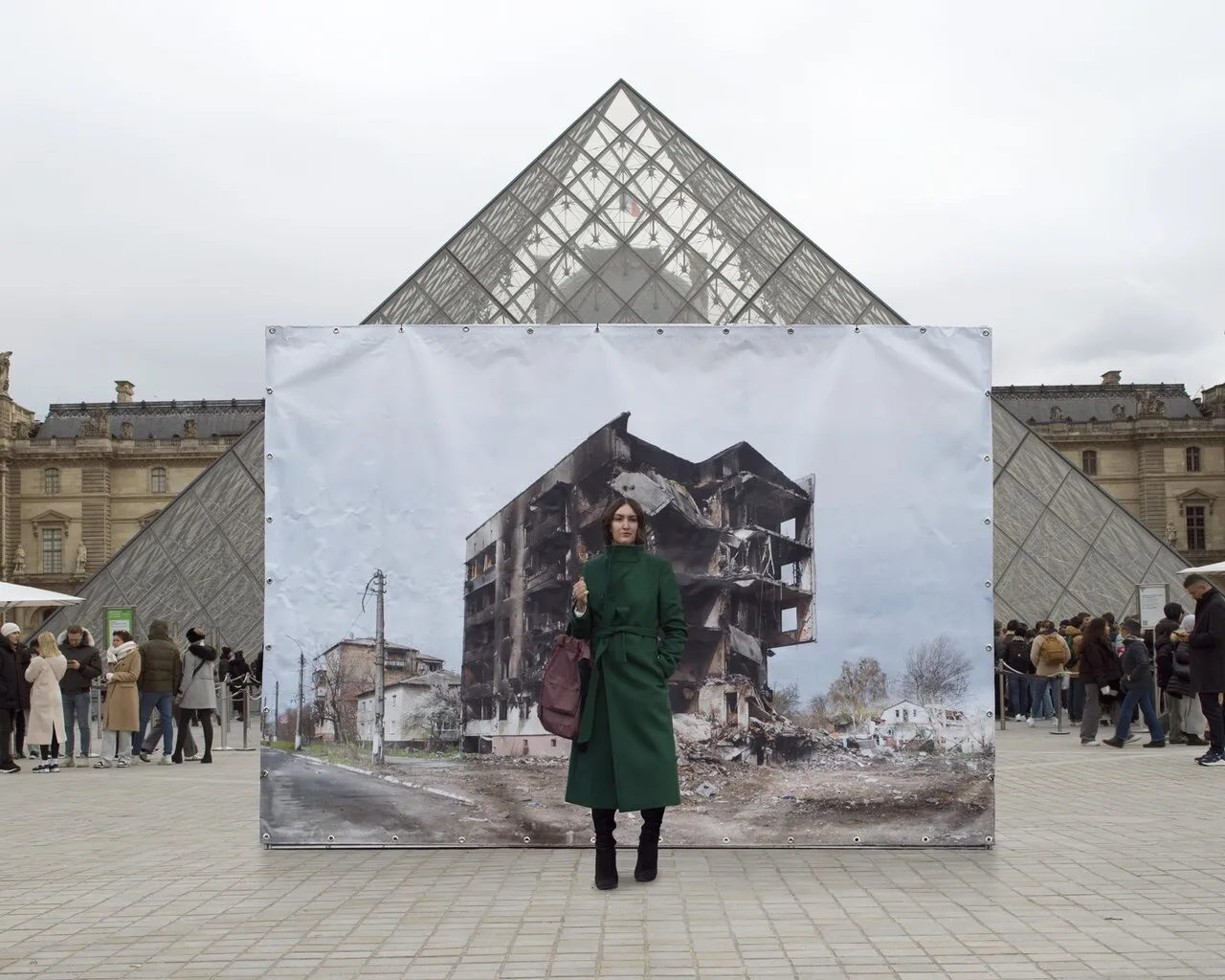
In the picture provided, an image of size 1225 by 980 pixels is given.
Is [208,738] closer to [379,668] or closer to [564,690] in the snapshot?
[379,668]

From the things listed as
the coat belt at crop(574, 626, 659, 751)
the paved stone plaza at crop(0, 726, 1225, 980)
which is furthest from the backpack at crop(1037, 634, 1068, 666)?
the coat belt at crop(574, 626, 659, 751)

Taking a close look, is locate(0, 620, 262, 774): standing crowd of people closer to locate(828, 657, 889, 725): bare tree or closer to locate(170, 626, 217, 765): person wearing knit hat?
locate(170, 626, 217, 765): person wearing knit hat

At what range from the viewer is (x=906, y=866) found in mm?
5418

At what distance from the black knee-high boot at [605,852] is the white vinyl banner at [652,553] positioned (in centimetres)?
76

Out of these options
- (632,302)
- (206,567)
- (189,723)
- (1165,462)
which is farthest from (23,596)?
(1165,462)

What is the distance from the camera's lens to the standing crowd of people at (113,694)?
11516mm

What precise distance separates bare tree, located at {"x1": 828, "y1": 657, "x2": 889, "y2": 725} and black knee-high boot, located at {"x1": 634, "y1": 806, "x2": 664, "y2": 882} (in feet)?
3.50

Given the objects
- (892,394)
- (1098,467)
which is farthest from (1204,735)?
(1098,467)

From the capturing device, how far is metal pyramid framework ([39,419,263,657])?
20.9 meters

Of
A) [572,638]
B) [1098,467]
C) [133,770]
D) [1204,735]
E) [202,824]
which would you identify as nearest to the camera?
[572,638]

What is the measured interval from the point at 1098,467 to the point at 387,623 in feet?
214

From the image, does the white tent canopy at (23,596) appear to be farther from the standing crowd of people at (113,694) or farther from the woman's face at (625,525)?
the woman's face at (625,525)

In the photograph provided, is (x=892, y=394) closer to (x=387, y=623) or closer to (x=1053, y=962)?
(x=387, y=623)

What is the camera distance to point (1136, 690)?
11.9 m
